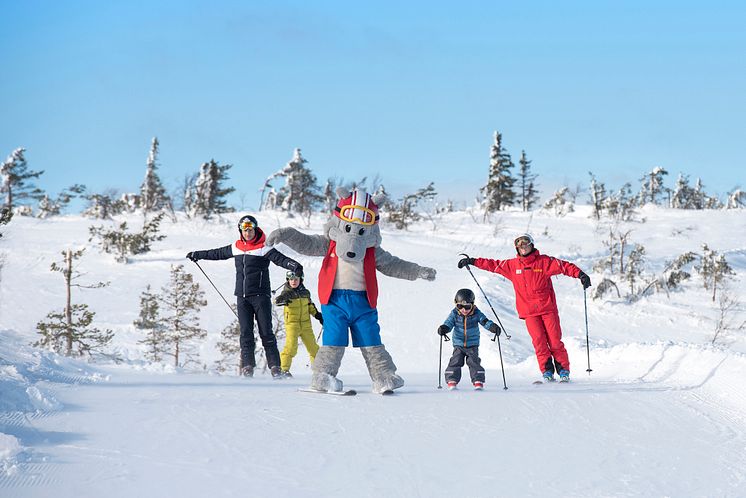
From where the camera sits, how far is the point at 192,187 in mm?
49156

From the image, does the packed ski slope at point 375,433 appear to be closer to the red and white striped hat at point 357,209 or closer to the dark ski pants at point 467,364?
the dark ski pants at point 467,364

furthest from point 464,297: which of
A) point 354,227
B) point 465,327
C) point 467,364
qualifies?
point 354,227

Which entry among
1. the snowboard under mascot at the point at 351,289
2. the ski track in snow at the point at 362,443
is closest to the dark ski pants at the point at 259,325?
the snowboard under mascot at the point at 351,289

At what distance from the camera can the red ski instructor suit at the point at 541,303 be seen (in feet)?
27.2

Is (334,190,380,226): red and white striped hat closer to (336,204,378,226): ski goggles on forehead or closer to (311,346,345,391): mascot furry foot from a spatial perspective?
(336,204,378,226): ski goggles on forehead

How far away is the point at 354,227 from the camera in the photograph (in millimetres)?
6430

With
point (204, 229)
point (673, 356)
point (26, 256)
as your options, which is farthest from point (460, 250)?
point (673, 356)

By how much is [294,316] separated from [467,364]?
2.63 metres

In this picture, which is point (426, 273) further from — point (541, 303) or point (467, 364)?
point (541, 303)

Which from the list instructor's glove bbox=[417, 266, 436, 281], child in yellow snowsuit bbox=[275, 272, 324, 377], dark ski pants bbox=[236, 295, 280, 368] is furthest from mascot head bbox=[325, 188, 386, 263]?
child in yellow snowsuit bbox=[275, 272, 324, 377]

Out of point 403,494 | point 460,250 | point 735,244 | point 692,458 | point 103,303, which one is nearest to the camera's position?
point 403,494

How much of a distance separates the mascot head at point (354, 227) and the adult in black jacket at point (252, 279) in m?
1.67

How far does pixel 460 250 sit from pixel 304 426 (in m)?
23.8

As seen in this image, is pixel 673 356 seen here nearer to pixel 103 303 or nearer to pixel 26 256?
pixel 103 303
